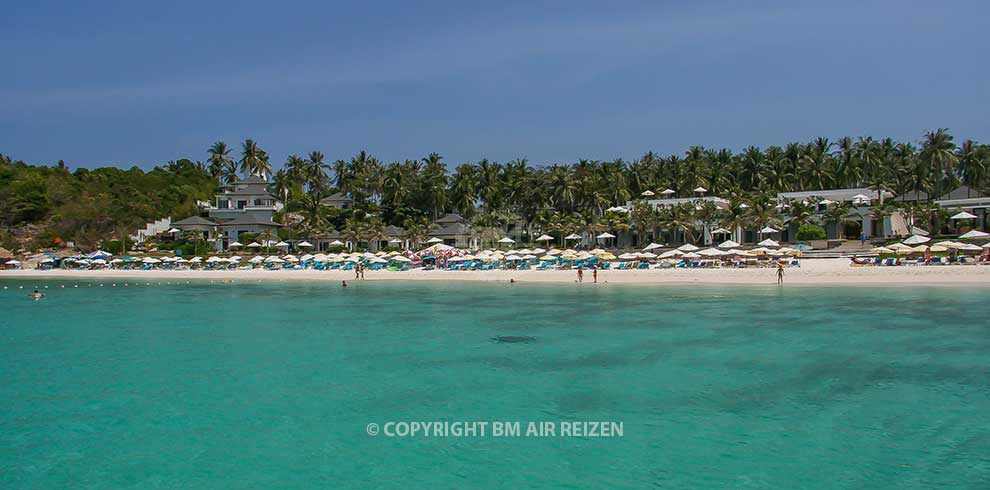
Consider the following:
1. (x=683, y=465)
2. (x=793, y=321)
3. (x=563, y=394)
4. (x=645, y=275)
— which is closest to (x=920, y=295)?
(x=793, y=321)

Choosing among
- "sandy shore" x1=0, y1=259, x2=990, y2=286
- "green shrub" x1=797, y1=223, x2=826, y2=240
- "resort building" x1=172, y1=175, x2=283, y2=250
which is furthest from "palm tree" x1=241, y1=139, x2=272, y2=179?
"green shrub" x1=797, y1=223, x2=826, y2=240

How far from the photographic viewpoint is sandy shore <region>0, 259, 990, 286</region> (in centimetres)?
3959

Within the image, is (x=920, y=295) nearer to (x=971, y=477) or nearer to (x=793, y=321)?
(x=793, y=321)

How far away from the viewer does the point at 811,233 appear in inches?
2231

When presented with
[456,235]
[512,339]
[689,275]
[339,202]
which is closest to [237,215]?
→ [339,202]

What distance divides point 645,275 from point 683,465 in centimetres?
3594

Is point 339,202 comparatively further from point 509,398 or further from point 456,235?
point 509,398

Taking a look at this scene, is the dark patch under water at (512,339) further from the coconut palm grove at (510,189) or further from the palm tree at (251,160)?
the palm tree at (251,160)

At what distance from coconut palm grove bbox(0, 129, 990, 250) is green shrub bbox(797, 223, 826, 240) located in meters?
5.46

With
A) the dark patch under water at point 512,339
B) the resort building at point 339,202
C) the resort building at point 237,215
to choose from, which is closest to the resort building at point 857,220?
the dark patch under water at point 512,339

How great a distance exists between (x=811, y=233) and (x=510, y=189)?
31657 millimetres

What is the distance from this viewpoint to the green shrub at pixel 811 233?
185ft

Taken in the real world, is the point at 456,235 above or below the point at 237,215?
below

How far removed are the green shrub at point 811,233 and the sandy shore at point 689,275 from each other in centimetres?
1002
